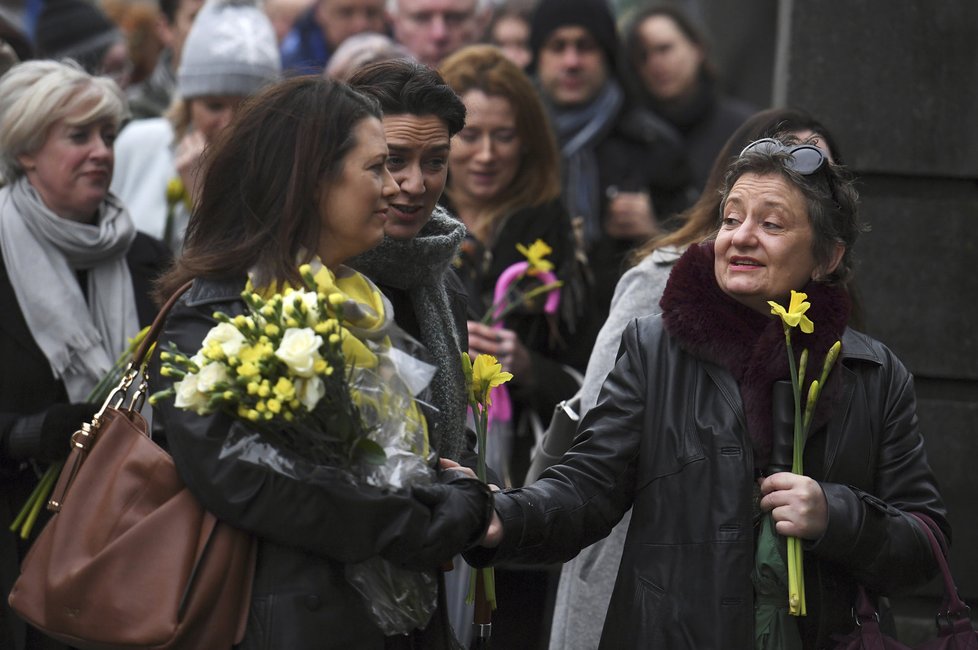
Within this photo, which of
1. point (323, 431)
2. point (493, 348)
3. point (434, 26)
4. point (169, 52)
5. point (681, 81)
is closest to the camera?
point (323, 431)

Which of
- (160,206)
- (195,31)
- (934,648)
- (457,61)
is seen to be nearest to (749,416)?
(934,648)

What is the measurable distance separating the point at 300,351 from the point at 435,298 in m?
0.98

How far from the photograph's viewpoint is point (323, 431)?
306cm

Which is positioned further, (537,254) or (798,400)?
(537,254)

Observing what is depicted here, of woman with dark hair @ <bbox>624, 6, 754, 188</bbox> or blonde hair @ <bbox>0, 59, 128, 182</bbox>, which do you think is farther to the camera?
woman with dark hair @ <bbox>624, 6, 754, 188</bbox>

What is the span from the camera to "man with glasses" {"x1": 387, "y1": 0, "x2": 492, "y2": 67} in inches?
292

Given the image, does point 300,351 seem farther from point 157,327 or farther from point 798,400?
point 798,400

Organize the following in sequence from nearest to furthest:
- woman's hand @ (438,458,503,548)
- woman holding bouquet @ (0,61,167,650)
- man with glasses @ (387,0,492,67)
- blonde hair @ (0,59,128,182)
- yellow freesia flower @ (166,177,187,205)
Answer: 1. woman's hand @ (438,458,503,548)
2. woman holding bouquet @ (0,61,167,650)
3. blonde hair @ (0,59,128,182)
4. yellow freesia flower @ (166,177,187,205)
5. man with glasses @ (387,0,492,67)

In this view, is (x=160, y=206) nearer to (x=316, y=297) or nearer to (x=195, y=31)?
(x=195, y=31)

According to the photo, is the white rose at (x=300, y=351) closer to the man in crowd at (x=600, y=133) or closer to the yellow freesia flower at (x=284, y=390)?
the yellow freesia flower at (x=284, y=390)

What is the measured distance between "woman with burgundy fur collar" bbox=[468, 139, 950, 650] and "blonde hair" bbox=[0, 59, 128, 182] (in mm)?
2239

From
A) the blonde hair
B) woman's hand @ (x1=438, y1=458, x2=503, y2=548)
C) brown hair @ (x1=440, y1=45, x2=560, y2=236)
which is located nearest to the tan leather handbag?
woman's hand @ (x1=438, y1=458, x2=503, y2=548)

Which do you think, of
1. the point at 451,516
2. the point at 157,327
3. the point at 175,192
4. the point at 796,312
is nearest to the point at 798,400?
the point at 796,312

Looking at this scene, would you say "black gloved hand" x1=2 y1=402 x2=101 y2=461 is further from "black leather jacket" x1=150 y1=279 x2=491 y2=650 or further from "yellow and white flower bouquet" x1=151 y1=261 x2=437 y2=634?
"yellow and white flower bouquet" x1=151 y1=261 x2=437 y2=634
